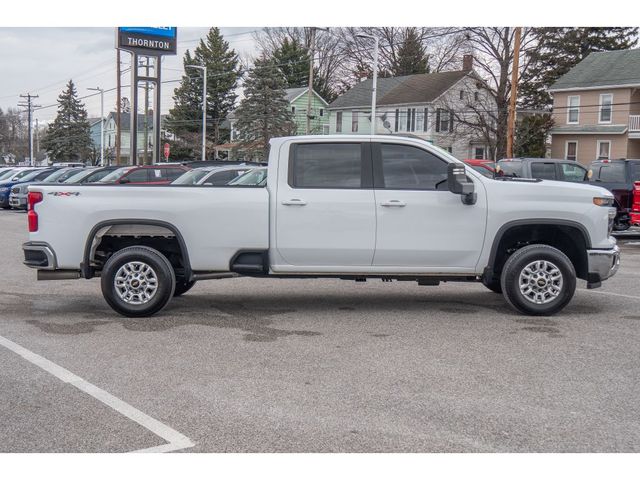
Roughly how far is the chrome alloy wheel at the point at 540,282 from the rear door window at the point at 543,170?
1092 centimetres

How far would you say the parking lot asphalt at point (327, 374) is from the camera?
488 cm

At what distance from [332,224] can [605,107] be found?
42.5 metres

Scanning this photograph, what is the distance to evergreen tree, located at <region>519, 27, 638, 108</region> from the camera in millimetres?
58094

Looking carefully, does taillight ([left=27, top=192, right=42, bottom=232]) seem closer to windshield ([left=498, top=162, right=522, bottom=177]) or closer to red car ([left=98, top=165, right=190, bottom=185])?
windshield ([left=498, top=162, right=522, bottom=177])

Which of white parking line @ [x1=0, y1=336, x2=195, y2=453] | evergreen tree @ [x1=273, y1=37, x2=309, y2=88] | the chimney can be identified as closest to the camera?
white parking line @ [x1=0, y1=336, x2=195, y2=453]

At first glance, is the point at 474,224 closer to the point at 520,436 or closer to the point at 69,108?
the point at 520,436

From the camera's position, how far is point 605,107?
153 ft

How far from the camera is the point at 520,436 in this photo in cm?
486

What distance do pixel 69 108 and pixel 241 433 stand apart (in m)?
96.8

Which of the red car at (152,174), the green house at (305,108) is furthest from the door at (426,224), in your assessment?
the green house at (305,108)

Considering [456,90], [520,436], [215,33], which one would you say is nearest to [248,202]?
[520,436]

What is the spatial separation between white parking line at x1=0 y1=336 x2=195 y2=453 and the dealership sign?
4090 centimetres

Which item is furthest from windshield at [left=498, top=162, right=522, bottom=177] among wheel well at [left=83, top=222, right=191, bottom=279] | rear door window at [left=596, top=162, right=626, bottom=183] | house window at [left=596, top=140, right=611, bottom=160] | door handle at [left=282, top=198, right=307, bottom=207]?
house window at [left=596, top=140, right=611, bottom=160]

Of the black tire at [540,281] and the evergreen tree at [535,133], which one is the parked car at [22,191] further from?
the evergreen tree at [535,133]
